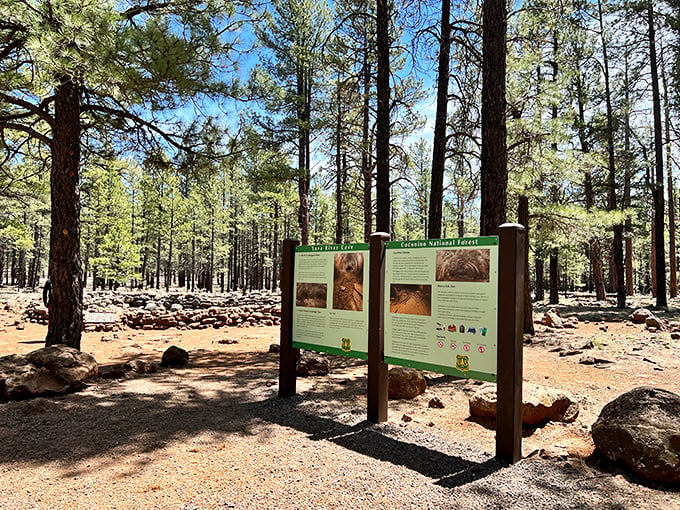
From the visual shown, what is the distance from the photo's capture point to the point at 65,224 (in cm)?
670

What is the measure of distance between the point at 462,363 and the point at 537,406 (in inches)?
51.3

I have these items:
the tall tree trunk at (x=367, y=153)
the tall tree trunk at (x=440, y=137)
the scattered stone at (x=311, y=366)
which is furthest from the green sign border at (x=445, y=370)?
the tall tree trunk at (x=367, y=153)

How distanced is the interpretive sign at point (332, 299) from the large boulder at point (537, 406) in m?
1.44

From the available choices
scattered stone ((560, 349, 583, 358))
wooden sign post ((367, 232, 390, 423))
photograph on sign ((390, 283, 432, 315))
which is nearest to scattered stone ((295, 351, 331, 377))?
wooden sign post ((367, 232, 390, 423))

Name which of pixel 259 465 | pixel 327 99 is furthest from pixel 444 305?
pixel 327 99

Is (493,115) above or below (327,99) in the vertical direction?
below

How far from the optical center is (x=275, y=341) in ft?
35.8

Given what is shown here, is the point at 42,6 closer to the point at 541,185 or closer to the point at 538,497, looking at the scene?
the point at 538,497

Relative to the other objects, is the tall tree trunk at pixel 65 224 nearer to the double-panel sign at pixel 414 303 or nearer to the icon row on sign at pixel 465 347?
the double-panel sign at pixel 414 303

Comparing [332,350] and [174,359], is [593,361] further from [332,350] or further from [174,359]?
[174,359]

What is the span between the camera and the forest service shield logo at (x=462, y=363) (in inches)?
147

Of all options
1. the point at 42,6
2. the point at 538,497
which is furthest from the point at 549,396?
the point at 42,6

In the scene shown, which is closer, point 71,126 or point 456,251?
point 456,251

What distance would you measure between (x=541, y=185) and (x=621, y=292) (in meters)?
9.84
